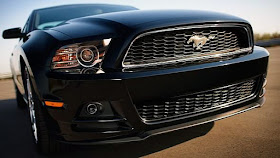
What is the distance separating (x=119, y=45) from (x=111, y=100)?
37 cm

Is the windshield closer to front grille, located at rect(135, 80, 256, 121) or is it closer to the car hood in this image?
the car hood

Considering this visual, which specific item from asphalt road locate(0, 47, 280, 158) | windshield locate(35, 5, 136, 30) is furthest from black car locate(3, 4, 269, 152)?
windshield locate(35, 5, 136, 30)

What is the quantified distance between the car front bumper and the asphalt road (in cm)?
33

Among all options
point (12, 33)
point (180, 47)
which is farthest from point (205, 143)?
point (12, 33)

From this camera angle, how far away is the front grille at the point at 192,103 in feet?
6.97

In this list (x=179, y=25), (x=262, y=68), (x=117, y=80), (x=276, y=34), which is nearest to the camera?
(x=117, y=80)

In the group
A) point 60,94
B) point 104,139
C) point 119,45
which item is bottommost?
point 104,139

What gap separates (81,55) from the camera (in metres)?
2.09

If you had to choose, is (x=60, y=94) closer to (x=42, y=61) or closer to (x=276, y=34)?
(x=42, y=61)

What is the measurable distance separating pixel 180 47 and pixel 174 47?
0.17 ft

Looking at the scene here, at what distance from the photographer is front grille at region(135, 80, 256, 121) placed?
2123mm

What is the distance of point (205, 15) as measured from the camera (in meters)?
2.45

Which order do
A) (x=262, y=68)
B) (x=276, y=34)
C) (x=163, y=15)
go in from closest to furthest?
(x=163, y=15) < (x=262, y=68) < (x=276, y=34)

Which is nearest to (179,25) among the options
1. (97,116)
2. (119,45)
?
(119,45)
